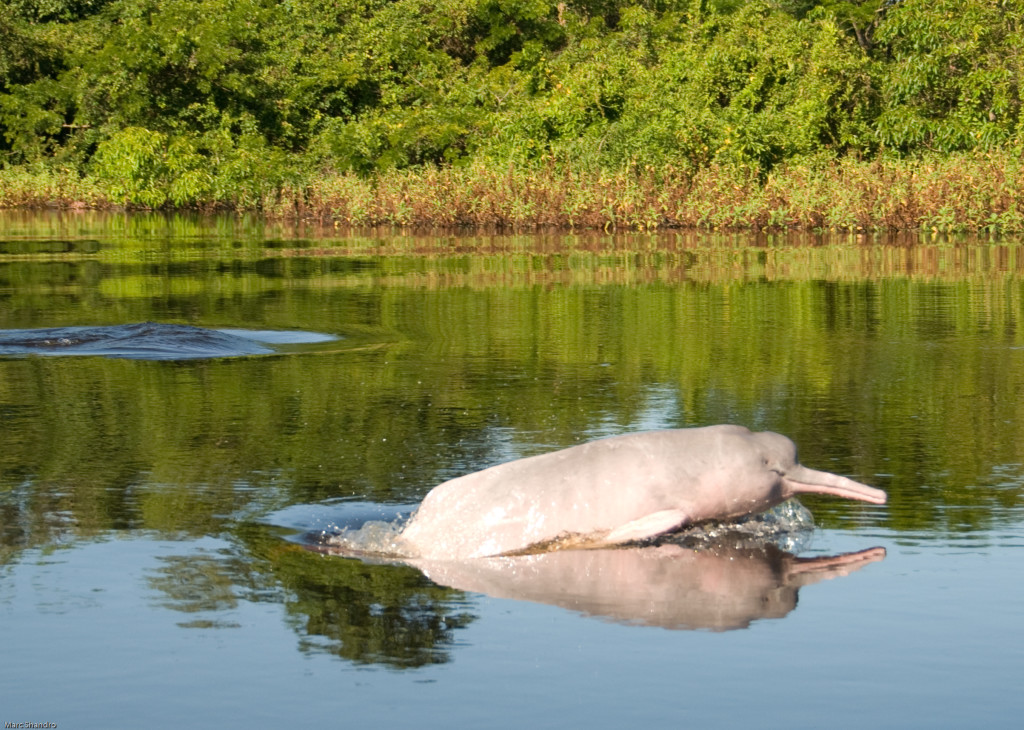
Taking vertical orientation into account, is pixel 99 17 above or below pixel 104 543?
above

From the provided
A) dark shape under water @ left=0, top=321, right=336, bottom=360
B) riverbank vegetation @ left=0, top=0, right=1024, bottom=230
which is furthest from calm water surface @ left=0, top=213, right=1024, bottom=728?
riverbank vegetation @ left=0, top=0, right=1024, bottom=230

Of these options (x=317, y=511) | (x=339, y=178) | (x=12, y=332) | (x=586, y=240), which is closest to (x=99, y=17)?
(x=339, y=178)

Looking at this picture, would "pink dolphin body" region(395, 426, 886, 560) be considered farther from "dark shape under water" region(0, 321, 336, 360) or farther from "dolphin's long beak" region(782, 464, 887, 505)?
"dark shape under water" region(0, 321, 336, 360)

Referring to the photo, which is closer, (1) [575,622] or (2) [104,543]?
(1) [575,622]

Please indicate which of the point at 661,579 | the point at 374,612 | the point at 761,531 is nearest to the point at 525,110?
the point at 761,531

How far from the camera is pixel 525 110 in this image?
36.2 m

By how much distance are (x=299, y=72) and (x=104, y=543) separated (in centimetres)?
4000

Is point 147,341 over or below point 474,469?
over

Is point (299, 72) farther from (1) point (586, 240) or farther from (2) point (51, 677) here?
(2) point (51, 677)

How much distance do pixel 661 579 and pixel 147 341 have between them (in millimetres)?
8126

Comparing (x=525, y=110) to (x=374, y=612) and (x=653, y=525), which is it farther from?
(x=374, y=612)

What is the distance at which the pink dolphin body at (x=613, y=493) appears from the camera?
5.98 metres

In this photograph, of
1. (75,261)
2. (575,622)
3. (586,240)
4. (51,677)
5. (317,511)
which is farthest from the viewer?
(586,240)

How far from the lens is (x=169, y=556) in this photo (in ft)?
20.0
